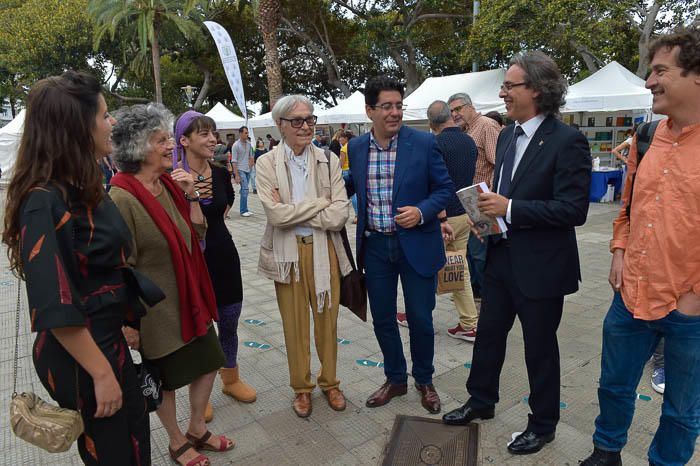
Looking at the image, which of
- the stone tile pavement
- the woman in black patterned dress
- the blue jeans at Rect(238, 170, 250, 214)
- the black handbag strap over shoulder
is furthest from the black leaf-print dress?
the blue jeans at Rect(238, 170, 250, 214)

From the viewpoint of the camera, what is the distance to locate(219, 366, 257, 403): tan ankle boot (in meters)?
3.13

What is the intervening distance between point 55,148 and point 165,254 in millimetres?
808

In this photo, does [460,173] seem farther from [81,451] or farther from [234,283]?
[81,451]

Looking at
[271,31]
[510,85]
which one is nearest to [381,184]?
[510,85]

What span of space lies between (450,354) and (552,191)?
6.34 ft

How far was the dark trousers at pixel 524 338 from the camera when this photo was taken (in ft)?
7.80

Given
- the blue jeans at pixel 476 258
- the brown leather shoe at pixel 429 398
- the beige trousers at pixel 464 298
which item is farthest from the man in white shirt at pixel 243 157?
the brown leather shoe at pixel 429 398

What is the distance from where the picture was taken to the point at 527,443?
2.49 m

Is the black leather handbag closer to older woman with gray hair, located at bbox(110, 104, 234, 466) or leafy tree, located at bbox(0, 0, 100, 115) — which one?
older woman with gray hair, located at bbox(110, 104, 234, 466)

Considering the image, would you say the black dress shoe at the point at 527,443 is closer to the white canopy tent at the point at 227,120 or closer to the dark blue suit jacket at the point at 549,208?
the dark blue suit jacket at the point at 549,208

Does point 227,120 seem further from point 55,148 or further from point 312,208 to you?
point 55,148

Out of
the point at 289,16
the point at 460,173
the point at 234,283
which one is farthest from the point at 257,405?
the point at 289,16

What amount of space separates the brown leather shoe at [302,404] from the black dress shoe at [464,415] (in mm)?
837

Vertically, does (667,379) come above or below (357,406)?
above
